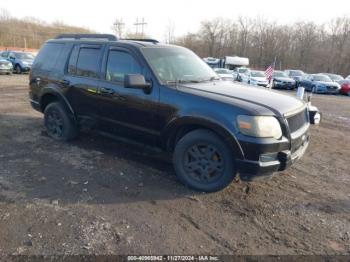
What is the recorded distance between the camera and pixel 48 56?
606cm

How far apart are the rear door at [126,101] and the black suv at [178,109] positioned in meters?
0.01

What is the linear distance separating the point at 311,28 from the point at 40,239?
65924 mm

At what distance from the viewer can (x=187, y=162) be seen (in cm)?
423

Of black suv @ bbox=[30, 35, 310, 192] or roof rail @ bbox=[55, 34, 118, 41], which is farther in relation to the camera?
roof rail @ bbox=[55, 34, 118, 41]

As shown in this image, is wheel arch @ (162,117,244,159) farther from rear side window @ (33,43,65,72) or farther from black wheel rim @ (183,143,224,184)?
rear side window @ (33,43,65,72)

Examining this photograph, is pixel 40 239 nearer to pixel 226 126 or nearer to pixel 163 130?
pixel 163 130

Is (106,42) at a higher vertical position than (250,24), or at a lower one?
lower

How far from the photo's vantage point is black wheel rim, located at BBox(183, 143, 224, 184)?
4.00 metres

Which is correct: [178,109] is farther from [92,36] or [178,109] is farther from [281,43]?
[281,43]

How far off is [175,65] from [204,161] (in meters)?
1.60

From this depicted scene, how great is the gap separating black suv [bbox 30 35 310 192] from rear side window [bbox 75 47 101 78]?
0.02 meters

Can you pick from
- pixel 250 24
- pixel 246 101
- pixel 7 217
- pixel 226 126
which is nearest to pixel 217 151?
pixel 226 126

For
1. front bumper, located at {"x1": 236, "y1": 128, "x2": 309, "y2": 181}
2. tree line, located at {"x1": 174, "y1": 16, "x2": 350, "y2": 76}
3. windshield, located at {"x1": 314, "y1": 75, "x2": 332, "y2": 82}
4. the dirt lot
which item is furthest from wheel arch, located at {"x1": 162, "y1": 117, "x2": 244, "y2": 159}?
tree line, located at {"x1": 174, "y1": 16, "x2": 350, "y2": 76}

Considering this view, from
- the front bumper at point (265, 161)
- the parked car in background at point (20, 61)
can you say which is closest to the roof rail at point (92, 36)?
the front bumper at point (265, 161)
